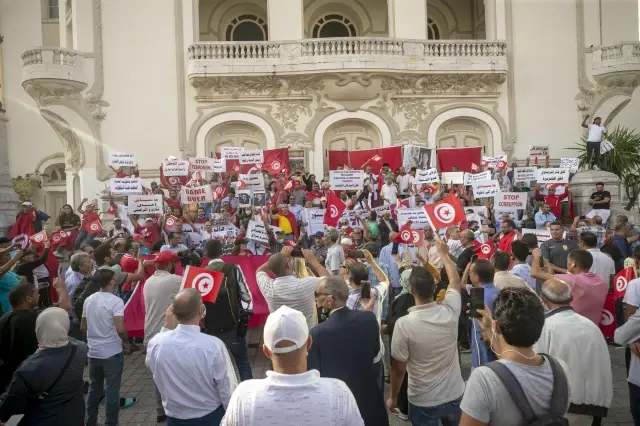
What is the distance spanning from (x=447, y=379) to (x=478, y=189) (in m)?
11.1

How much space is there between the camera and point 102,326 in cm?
598

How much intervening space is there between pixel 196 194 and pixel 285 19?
9938 millimetres

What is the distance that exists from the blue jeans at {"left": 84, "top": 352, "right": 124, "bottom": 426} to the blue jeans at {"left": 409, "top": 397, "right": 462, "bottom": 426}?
3.06 metres

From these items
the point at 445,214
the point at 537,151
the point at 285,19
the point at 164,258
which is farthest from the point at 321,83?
the point at 164,258

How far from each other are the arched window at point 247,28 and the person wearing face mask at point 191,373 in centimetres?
2238

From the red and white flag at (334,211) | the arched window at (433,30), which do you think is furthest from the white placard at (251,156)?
the arched window at (433,30)

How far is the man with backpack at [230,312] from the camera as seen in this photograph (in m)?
6.51

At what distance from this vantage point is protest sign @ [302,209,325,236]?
14403 mm

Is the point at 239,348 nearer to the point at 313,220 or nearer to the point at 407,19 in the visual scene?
the point at 313,220

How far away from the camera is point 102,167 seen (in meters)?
21.0

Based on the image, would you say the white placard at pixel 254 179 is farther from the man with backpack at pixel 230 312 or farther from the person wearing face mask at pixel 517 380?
the person wearing face mask at pixel 517 380

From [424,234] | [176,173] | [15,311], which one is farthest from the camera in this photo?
[176,173]

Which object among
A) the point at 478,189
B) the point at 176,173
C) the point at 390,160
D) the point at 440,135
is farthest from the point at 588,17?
the point at 176,173

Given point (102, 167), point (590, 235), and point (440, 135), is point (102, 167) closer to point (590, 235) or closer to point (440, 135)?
point (440, 135)
